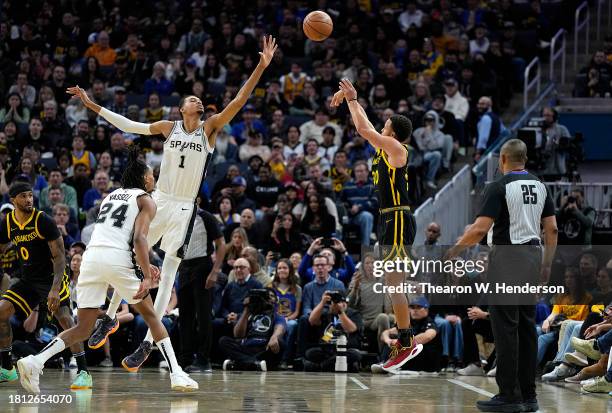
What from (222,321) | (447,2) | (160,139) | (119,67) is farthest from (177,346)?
(447,2)

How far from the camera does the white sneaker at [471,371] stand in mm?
13797

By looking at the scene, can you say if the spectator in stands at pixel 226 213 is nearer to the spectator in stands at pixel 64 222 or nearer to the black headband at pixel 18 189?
the spectator in stands at pixel 64 222

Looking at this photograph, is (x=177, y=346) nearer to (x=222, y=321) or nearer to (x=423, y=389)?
(x=222, y=321)

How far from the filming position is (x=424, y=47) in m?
21.5

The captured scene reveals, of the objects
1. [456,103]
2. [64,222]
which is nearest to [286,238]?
[64,222]

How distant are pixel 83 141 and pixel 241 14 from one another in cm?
634

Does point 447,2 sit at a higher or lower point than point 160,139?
higher

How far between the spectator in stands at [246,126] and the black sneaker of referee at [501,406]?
10892mm

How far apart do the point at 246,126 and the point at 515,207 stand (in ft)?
36.0

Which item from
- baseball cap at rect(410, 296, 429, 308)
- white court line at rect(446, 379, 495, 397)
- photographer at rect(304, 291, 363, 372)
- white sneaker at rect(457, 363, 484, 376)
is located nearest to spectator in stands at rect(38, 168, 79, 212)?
photographer at rect(304, 291, 363, 372)

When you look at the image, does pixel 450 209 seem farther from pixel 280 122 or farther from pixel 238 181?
A: pixel 280 122

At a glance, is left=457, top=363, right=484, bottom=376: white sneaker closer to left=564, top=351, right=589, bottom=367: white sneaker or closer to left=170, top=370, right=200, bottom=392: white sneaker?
left=564, top=351, right=589, bottom=367: white sneaker

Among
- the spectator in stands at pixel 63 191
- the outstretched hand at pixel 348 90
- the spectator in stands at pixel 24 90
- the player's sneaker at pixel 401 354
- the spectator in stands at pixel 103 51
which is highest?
the spectator in stands at pixel 103 51

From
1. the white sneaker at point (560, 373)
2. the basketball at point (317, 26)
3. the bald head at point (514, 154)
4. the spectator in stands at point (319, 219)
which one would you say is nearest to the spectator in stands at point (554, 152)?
the spectator in stands at point (319, 219)
